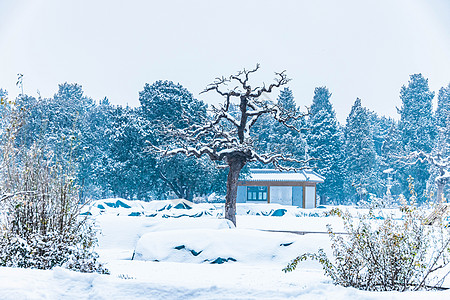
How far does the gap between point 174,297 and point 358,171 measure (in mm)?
46995

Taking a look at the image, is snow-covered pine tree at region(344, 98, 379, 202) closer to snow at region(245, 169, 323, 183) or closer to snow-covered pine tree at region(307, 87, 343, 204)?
snow-covered pine tree at region(307, 87, 343, 204)

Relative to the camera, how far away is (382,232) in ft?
18.8

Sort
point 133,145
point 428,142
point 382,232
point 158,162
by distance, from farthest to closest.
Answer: point 428,142
point 133,145
point 158,162
point 382,232

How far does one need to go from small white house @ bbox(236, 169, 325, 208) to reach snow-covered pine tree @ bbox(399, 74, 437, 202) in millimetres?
13100

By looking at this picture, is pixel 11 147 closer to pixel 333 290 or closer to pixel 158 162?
pixel 333 290

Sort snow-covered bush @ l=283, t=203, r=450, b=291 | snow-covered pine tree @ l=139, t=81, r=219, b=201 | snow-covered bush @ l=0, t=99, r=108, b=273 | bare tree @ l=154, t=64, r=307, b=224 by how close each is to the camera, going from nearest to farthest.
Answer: snow-covered bush @ l=283, t=203, r=450, b=291, snow-covered bush @ l=0, t=99, r=108, b=273, bare tree @ l=154, t=64, r=307, b=224, snow-covered pine tree @ l=139, t=81, r=219, b=201

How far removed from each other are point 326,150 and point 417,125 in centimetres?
1074

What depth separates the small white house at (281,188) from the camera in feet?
132

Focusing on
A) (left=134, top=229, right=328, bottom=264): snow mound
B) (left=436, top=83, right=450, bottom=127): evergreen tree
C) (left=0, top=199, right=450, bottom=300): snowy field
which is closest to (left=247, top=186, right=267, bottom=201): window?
(left=436, top=83, right=450, bottom=127): evergreen tree

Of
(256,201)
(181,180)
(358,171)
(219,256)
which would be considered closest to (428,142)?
(358,171)

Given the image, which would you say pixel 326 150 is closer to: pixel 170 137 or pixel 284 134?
pixel 284 134

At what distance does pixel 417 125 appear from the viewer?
164 ft

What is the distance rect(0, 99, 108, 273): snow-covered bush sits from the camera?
20.0 ft

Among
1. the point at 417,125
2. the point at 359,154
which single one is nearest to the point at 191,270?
the point at 359,154
